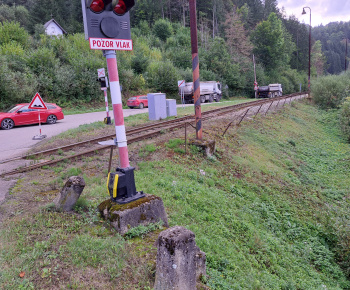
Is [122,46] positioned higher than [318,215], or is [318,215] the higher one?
[122,46]

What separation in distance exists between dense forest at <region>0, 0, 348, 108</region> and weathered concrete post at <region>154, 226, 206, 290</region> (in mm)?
24740

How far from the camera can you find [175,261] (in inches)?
119

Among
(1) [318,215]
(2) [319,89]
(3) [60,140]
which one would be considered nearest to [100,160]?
(3) [60,140]

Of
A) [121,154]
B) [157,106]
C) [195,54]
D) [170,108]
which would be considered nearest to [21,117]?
[157,106]

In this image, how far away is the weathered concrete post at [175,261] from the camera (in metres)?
3.02

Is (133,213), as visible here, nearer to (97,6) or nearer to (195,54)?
(97,6)

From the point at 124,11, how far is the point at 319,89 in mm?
33883

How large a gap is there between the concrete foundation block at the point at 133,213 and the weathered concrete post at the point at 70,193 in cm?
42

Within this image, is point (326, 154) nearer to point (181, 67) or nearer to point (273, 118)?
point (273, 118)

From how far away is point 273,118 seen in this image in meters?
→ 19.6

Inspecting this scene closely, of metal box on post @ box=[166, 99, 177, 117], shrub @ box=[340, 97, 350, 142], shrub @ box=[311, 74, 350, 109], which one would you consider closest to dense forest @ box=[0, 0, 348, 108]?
metal box on post @ box=[166, 99, 177, 117]

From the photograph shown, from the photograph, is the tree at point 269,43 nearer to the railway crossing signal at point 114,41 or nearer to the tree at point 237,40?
the tree at point 237,40

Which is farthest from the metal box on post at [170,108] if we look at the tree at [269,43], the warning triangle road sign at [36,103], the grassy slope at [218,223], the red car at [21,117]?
the tree at [269,43]

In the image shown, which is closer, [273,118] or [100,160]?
[100,160]
